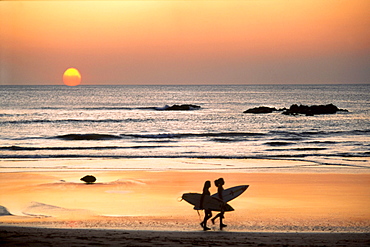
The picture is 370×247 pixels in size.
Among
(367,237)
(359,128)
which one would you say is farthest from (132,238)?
(359,128)

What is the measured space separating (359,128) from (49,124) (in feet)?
107

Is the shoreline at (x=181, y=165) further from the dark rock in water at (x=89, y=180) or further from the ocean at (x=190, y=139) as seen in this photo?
the dark rock in water at (x=89, y=180)

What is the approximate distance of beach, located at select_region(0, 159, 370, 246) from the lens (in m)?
10.5

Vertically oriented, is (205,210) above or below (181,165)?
below

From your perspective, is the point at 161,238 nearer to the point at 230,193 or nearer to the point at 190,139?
the point at 230,193

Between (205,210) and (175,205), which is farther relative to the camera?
(175,205)

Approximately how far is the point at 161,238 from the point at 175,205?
13.6 feet

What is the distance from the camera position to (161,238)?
32.3 ft

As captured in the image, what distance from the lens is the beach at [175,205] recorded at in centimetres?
1048

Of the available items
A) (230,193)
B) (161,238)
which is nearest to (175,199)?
(230,193)

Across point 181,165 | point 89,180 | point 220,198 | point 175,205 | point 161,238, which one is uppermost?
point 181,165

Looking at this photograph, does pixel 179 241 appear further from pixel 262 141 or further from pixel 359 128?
pixel 359 128

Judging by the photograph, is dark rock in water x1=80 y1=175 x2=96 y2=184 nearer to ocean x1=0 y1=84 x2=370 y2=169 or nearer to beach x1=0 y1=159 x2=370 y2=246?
beach x1=0 y1=159 x2=370 y2=246

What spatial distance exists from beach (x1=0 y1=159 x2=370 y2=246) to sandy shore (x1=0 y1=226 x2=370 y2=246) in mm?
22
